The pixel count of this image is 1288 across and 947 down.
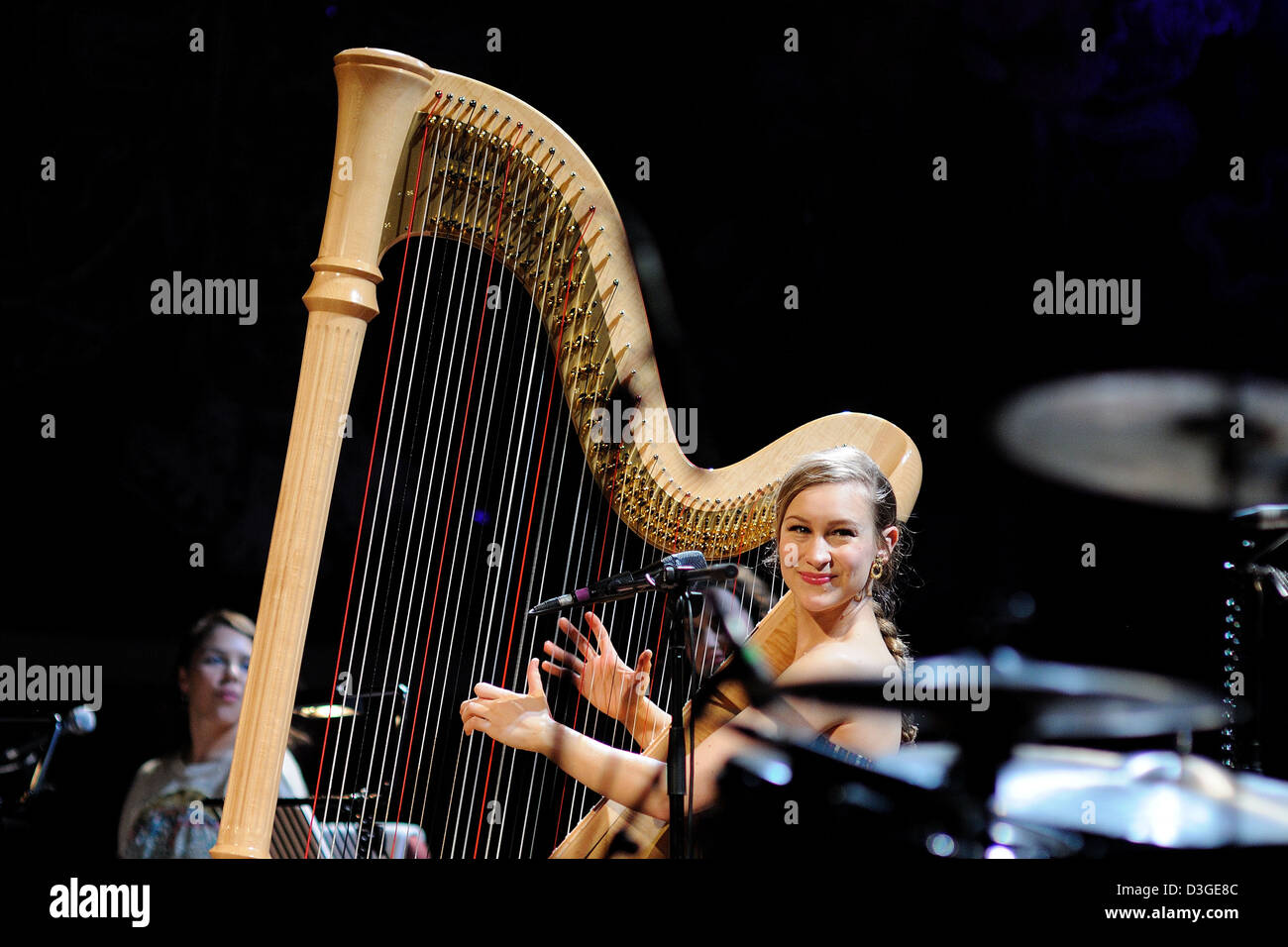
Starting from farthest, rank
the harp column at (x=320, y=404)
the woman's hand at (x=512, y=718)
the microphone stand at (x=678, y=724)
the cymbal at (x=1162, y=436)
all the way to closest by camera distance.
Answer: the cymbal at (x=1162, y=436) → the woman's hand at (x=512, y=718) → the microphone stand at (x=678, y=724) → the harp column at (x=320, y=404)

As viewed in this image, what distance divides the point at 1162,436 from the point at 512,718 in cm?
157

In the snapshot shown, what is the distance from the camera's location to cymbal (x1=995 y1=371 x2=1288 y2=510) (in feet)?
9.26

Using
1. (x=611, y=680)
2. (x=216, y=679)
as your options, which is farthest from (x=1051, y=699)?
(x=216, y=679)

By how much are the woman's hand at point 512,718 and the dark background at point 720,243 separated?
55.6 inches

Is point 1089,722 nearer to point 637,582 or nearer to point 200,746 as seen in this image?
point 637,582

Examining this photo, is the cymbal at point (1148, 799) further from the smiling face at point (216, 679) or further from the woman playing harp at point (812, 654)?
the smiling face at point (216, 679)

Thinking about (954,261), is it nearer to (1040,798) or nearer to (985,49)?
(985,49)

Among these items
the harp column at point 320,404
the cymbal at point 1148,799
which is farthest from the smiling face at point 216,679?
the cymbal at point 1148,799

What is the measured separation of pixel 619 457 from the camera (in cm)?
243

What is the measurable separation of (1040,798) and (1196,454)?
82cm

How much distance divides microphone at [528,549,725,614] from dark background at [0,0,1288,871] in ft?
4.88

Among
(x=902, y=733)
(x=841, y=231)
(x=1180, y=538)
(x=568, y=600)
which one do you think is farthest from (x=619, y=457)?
(x=1180, y=538)

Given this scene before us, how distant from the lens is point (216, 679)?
3.53 meters

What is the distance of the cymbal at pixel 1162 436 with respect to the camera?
2822mm
